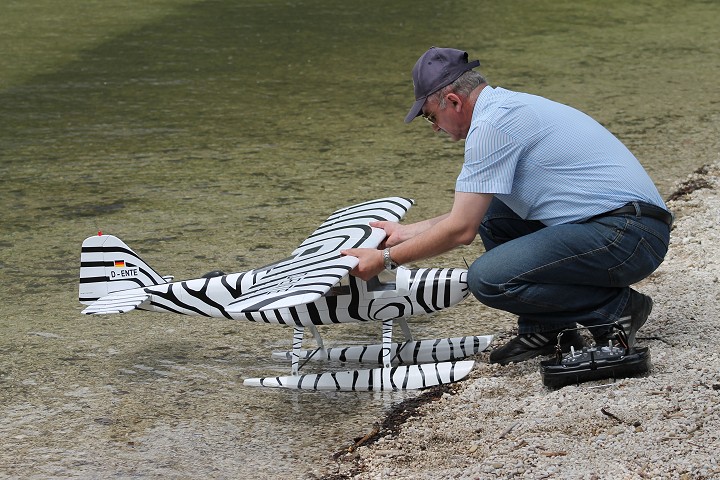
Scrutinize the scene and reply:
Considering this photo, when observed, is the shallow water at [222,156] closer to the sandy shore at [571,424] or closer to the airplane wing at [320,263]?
the sandy shore at [571,424]

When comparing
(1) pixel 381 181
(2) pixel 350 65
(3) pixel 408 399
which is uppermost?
(2) pixel 350 65

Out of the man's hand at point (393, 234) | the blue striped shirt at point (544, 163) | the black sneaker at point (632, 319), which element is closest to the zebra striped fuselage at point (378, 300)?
the man's hand at point (393, 234)

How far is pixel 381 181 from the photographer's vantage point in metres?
7.96

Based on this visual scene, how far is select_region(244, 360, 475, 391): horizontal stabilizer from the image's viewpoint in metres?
4.79

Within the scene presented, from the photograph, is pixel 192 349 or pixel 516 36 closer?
pixel 192 349

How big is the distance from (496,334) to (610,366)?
109 cm

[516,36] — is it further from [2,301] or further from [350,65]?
[2,301]

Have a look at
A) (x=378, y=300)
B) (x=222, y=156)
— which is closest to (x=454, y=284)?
(x=378, y=300)

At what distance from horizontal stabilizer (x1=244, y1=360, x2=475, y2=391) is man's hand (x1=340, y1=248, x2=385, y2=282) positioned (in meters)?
0.53

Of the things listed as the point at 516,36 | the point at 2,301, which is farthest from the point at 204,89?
the point at 2,301

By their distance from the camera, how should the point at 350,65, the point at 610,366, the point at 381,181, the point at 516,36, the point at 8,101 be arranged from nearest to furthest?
the point at 610,366 → the point at 381,181 → the point at 8,101 → the point at 350,65 → the point at 516,36

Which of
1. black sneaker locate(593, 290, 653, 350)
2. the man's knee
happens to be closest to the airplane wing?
the man's knee

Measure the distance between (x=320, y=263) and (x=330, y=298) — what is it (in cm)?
23

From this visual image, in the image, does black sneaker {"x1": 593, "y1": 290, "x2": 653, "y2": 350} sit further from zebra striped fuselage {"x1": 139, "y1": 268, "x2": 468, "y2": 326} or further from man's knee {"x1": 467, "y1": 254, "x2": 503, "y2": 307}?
zebra striped fuselage {"x1": 139, "y1": 268, "x2": 468, "y2": 326}
